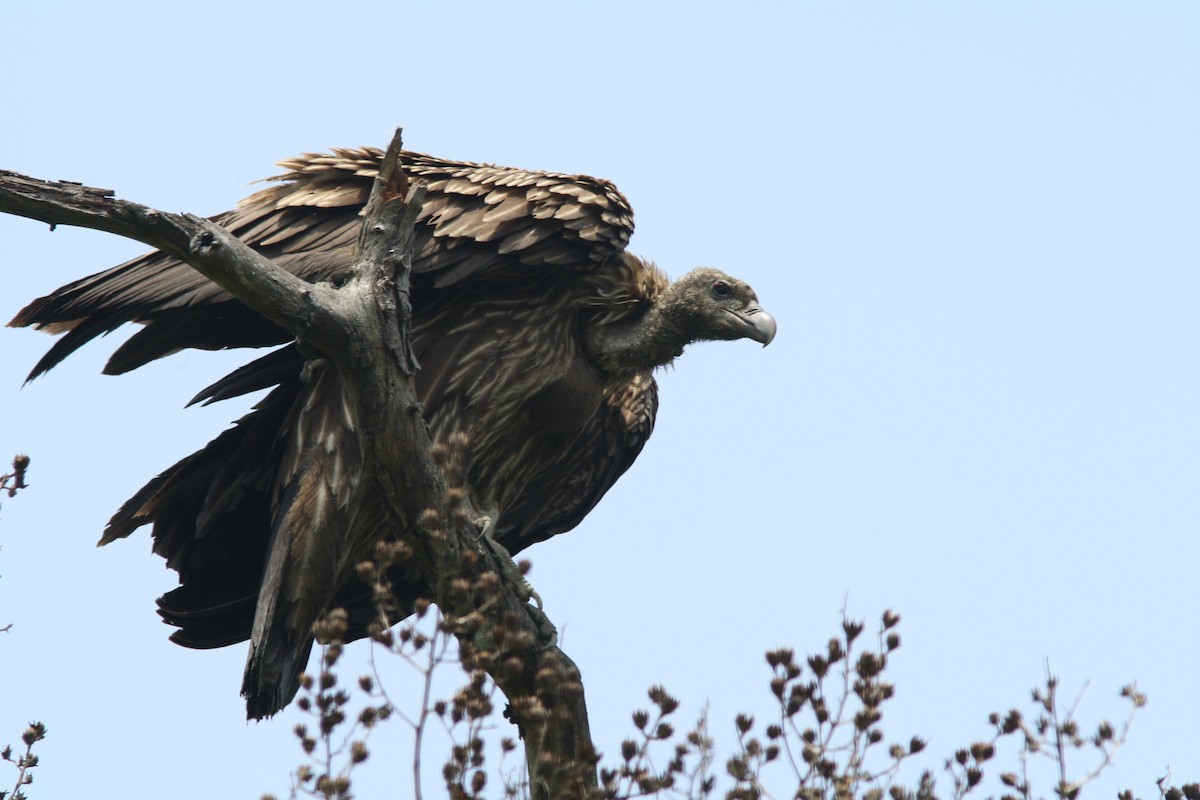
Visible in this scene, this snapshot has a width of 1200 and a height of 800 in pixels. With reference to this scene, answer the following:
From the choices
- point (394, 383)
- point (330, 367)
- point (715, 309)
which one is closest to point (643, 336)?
point (715, 309)

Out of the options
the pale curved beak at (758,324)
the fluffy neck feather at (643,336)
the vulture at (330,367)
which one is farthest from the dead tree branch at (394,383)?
the pale curved beak at (758,324)

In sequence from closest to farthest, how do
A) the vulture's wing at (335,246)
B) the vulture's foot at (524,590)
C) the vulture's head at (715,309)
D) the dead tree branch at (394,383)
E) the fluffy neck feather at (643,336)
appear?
the dead tree branch at (394,383), the vulture's foot at (524,590), the vulture's wing at (335,246), the fluffy neck feather at (643,336), the vulture's head at (715,309)

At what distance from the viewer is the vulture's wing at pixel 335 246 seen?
7.43 m

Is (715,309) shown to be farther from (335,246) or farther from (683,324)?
(335,246)

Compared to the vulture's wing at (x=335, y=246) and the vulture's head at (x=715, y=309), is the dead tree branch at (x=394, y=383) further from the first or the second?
the vulture's head at (x=715, y=309)

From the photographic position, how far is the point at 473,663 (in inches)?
208

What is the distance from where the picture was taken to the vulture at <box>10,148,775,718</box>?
7496 millimetres

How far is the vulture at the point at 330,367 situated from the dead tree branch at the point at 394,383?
40.5 inches

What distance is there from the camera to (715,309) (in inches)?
339

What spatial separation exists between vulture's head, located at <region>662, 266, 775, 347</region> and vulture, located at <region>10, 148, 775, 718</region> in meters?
0.01

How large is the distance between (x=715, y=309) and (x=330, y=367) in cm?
212

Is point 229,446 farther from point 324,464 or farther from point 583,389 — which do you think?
point 583,389

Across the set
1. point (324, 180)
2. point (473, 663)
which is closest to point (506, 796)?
point (473, 663)

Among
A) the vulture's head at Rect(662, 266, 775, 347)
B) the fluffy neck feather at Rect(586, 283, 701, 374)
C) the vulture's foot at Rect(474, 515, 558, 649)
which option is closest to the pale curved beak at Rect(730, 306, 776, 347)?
the vulture's head at Rect(662, 266, 775, 347)
